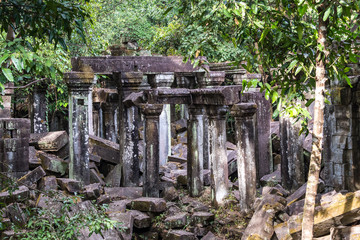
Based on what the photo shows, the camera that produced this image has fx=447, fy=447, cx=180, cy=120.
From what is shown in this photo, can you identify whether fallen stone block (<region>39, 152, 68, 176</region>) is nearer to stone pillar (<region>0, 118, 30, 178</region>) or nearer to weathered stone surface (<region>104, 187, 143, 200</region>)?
stone pillar (<region>0, 118, 30, 178</region>)

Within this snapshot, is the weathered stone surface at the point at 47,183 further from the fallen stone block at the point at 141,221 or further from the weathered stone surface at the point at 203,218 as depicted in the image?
the weathered stone surface at the point at 203,218

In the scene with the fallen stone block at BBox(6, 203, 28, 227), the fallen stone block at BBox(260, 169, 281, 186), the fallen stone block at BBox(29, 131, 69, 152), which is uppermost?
the fallen stone block at BBox(29, 131, 69, 152)

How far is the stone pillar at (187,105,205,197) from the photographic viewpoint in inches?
426

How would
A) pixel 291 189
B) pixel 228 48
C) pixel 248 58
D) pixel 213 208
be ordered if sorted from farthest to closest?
pixel 228 48 < pixel 291 189 < pixel 213 208 < pixel 248 58

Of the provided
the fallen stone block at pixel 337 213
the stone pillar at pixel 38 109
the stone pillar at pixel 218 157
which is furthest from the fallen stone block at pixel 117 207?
the stone pillar at pixel 38 109

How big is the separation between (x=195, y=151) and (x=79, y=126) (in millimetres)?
2834

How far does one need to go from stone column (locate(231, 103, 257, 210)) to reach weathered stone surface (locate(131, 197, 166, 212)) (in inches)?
63.9

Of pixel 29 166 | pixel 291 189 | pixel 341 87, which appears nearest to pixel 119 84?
pixel 29 166

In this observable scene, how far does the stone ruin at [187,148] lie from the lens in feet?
26.6

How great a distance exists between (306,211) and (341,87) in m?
3.84

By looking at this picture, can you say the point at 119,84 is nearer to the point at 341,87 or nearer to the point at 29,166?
the point at 29,166

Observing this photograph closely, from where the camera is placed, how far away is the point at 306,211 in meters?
4.67

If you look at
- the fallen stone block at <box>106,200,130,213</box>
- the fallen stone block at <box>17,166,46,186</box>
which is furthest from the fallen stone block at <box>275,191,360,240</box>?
the fallen stone block at <box>17,166,46,186</box>

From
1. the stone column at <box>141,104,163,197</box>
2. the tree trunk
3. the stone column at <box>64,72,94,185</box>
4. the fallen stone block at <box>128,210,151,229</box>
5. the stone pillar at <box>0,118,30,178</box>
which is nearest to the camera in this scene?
the tree trunk
